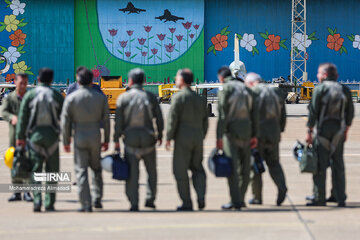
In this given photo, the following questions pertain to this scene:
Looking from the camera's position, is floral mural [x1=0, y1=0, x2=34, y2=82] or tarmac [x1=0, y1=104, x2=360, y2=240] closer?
tarmac [x1=0, y1=104, x2=360, y2=240]

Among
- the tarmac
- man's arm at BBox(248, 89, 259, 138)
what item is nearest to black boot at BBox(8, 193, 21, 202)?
the tarmac

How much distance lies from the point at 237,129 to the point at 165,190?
2281mm

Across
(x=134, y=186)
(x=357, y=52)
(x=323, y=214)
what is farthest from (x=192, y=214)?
(x=357, y=52)

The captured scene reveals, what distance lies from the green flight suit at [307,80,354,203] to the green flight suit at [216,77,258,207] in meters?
0.77

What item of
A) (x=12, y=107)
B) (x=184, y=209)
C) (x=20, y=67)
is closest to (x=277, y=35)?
(x=20, y=67)

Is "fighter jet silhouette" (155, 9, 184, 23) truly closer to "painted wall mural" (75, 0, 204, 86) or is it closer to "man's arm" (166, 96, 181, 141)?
"painted wall mural" (75, 0, 204, 86)

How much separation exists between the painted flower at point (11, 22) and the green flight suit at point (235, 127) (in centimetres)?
5368

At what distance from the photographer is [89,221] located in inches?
267

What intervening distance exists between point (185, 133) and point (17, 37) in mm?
53593

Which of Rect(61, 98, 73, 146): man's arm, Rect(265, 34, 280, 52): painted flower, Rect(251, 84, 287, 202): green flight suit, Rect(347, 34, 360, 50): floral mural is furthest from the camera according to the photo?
Rect(347, 34, 360, 50): floral mural

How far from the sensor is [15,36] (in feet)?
192

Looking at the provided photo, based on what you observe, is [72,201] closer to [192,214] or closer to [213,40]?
[192,214]

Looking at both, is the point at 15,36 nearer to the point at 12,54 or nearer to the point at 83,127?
the point at 12,54

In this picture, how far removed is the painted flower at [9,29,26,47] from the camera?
58.3m
